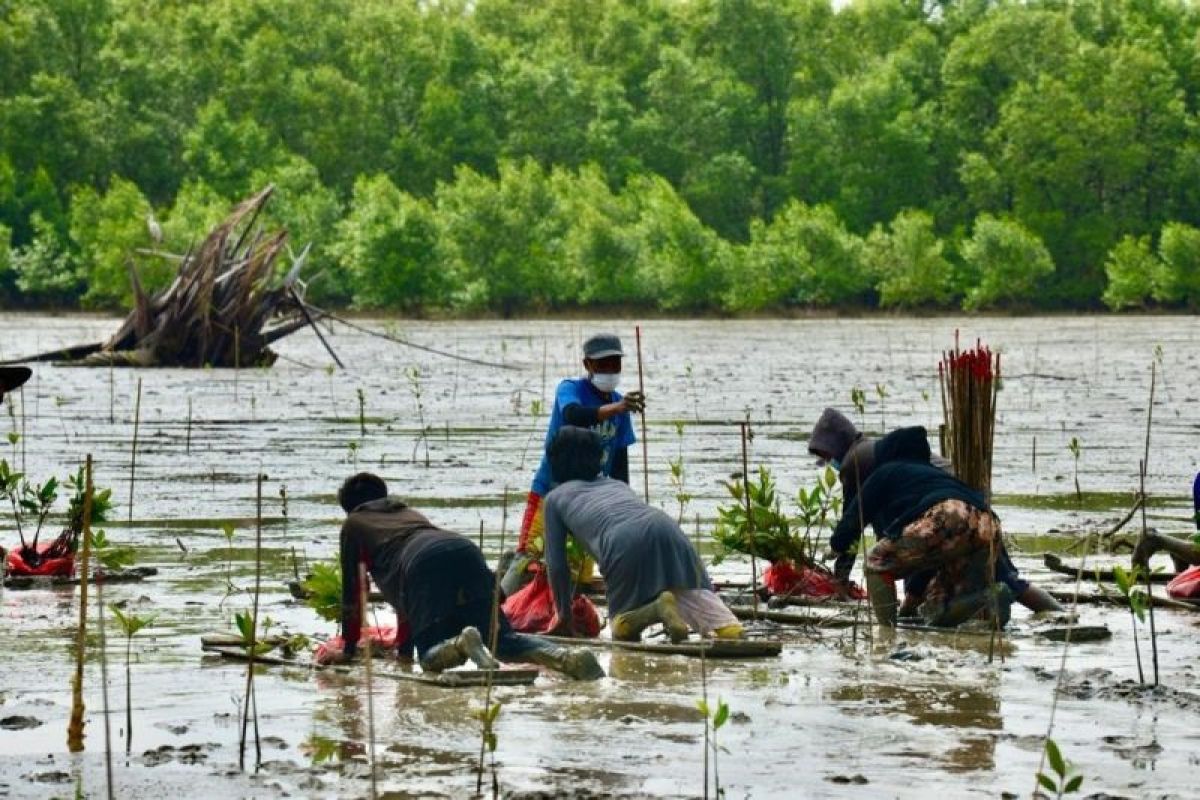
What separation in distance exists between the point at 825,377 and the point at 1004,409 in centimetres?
893

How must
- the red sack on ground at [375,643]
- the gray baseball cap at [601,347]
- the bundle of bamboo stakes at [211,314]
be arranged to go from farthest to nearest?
the bundle of bamboo stakes at [211,314] < the gray baseball cap at [601,347] < the red sack on ground at [375,643]

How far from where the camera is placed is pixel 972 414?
11.6m

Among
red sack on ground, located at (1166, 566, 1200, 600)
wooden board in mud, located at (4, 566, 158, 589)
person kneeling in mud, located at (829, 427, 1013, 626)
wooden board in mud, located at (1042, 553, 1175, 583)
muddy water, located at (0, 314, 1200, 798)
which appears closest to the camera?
muddy water, located at (0, 314, 1200, 798)

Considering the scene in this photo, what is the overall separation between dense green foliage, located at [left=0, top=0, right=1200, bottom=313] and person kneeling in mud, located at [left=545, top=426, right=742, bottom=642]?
74279 millimetres

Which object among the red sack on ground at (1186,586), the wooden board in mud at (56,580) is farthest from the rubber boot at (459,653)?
the red sack on ground at (1186,586)

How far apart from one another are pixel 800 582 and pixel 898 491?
3.57 feet

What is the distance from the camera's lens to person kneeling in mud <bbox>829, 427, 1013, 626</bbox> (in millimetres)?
10148

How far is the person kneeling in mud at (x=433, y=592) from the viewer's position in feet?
29.6

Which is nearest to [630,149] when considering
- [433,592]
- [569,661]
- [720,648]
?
[720,648]

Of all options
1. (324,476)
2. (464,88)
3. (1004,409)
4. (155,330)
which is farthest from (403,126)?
(324,476)

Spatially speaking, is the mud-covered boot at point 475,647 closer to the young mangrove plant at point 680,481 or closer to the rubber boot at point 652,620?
the rubber boot at point 652,620

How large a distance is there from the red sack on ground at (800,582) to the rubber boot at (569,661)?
7.83 ft

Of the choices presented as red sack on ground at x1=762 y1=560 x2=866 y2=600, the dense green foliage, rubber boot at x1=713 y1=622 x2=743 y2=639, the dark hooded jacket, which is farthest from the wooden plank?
the dense green foliage

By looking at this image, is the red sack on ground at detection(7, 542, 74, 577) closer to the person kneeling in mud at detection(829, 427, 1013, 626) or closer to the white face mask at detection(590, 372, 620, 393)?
the white face mask at detection(590, 372, 620, 393)
